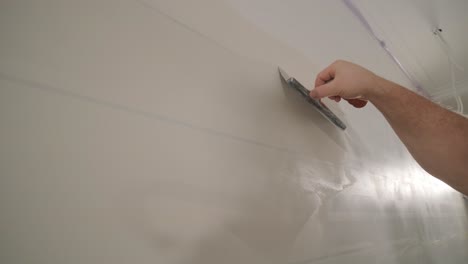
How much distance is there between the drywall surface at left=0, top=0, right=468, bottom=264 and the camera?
9.6 inches

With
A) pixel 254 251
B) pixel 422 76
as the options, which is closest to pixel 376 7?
pixel 422 76

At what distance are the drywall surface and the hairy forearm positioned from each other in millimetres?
194

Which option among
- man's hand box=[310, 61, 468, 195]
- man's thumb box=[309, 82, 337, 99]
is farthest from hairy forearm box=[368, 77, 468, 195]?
man's thumb box=[309, 82, 337, 99]

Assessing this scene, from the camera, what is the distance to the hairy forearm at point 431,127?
0.56m

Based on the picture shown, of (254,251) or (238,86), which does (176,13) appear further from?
(254,251)

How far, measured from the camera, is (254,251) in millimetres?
418

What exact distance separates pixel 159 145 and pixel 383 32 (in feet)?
5.09

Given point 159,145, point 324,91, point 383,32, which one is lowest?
point 159,145

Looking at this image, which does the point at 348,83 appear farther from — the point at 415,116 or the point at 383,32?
the point at 383,32

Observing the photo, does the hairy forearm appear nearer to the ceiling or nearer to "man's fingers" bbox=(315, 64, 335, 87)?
"man's fingers" bbox=(315, 64, 335, 87)

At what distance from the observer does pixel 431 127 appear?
58cm

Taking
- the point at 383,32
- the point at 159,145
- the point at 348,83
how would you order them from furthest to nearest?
the point at 383,32, the point at 348,83, the point at 159,145

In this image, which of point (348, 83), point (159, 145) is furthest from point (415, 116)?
point (159, 145)

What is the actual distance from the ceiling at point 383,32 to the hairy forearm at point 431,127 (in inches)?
12.6
